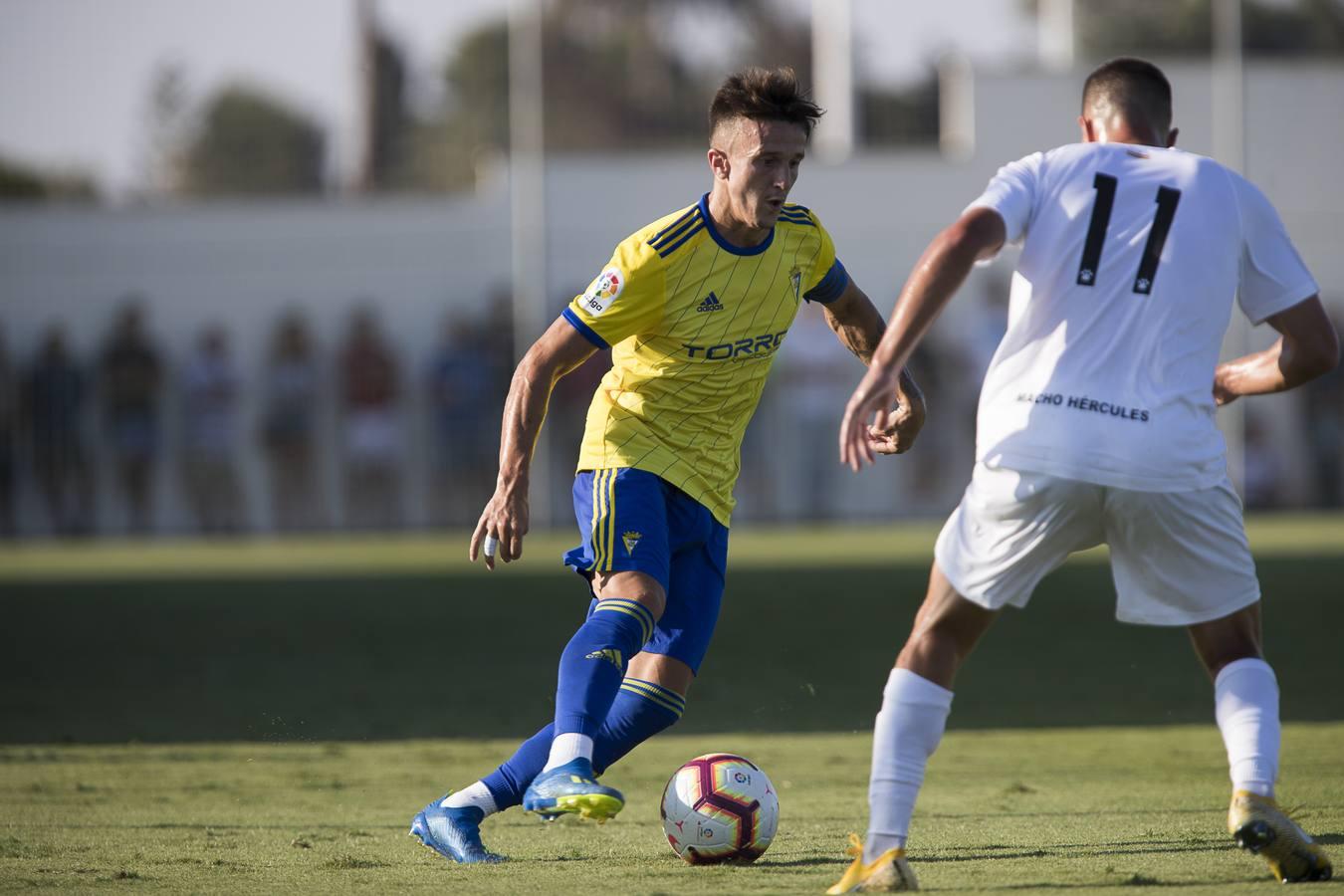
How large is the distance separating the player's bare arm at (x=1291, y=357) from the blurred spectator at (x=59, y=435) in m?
19.2

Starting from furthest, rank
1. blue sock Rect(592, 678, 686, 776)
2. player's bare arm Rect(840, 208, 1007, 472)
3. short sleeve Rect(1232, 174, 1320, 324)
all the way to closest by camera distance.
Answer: blue sock Rect(592, 678, 686, 776)
short sleeve Rect(1232, 174, 1320, 324)
player's bare arm Rect(840, 208, 1007, 472)

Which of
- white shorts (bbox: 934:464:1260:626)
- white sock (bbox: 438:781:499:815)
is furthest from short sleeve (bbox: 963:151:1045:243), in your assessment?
white sock (bbox: 438:781:499:815)

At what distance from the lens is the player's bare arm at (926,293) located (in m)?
4.37

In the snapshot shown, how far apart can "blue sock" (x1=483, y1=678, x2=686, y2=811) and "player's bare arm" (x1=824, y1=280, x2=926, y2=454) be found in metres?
1.04

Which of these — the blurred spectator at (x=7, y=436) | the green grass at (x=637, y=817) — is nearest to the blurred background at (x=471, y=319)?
the blurred spectator at (x=7, y=436)

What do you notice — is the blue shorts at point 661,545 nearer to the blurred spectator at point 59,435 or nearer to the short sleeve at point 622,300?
the short sleeve at point 622,300

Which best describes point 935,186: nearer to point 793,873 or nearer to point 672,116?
point 672,116

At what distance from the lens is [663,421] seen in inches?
218

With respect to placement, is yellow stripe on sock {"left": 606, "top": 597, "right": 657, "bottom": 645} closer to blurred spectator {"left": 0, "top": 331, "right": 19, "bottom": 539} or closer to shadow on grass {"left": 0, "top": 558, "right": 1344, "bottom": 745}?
shadow on grass {"left": 0, "top": 558, "right": 1344, "bottom": 745}

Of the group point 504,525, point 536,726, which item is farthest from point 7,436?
point 504,525

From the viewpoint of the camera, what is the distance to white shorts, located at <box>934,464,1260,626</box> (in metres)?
4.44

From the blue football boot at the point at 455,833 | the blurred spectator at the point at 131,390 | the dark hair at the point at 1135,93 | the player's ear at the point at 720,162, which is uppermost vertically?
the dark hair at the point at 1135,93

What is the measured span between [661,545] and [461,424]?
17480mm

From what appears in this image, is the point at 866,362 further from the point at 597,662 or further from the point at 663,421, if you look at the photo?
the point at 597,662
